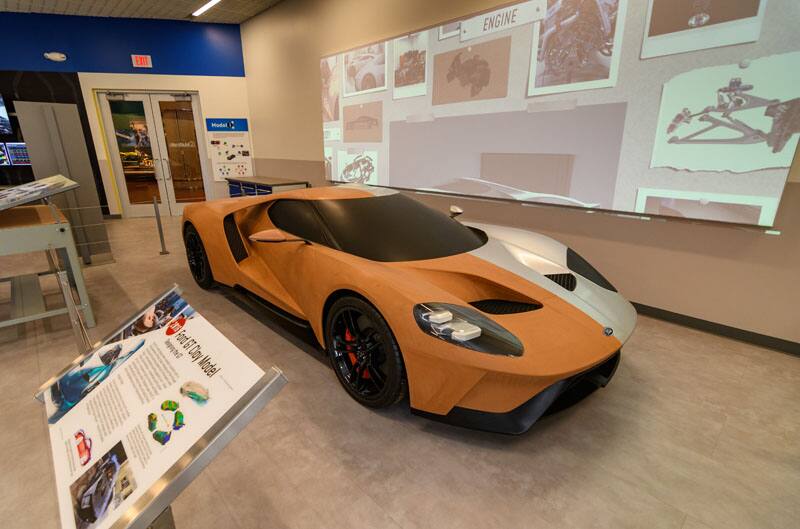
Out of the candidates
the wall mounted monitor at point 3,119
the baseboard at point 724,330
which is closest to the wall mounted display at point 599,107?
the baseboard at point 724,330

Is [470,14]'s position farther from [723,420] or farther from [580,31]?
[723,420]

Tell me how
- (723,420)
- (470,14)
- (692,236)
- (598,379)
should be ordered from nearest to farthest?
1. (598,379)
2. (723,420)
3. (692,236)
4. (470,14)

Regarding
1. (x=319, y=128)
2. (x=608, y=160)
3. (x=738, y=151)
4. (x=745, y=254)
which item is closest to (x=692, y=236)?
(x=745, y=254)

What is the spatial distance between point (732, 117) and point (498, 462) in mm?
2642

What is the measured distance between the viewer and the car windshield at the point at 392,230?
6.38ft

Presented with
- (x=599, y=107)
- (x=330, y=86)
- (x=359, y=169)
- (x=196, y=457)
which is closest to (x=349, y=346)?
(x=196, y=457)

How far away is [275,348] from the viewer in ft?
8.04

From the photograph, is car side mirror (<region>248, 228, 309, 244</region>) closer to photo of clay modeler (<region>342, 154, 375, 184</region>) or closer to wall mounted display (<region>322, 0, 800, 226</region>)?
wall mounted display (<region>322, 0, 800, 226</region>)

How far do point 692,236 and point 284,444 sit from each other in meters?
3.06

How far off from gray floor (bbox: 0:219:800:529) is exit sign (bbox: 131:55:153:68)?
6.81 meters

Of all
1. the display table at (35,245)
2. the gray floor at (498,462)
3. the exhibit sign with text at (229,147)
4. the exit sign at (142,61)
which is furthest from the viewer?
the exhibit sign with text at (229,147)

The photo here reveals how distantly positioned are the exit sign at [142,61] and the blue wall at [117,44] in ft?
0.20

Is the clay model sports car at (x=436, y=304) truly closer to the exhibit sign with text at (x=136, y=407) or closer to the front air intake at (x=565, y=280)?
the front air intake at (x=565, y=280)

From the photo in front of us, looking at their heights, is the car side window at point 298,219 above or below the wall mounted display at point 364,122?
below
